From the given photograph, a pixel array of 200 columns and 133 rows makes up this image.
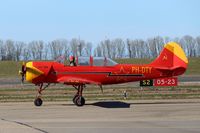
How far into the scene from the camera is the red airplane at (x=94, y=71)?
2117 centimetres

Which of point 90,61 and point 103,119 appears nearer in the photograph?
point 103,119

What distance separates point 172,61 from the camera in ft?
73.6

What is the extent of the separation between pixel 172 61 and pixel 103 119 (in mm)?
8243

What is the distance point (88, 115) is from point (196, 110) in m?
4.40

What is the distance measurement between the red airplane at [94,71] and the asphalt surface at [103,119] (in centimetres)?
138

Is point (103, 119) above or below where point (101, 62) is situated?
below

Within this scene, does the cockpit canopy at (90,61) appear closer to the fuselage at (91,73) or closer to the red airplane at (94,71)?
the red airplane at (94,71)

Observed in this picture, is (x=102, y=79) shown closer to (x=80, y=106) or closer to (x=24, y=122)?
(x=80, y=106)

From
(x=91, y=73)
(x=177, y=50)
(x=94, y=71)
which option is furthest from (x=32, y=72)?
(x=177, y=50)

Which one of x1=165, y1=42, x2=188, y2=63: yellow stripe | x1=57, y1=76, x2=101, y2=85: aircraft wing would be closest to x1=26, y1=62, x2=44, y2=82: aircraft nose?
x1=57, y1=76, x2=101, y2=85: aircraft wing

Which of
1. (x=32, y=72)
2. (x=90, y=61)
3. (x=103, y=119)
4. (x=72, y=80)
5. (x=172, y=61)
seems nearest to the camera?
(x=103, y=119)

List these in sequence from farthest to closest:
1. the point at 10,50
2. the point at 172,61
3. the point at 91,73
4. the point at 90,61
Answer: the point at 10,50, the point at 172,61, the point at 90,61, the point at 91,73

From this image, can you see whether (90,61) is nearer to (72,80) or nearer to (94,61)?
(94,61)

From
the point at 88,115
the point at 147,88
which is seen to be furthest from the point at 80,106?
the point at 147,88
